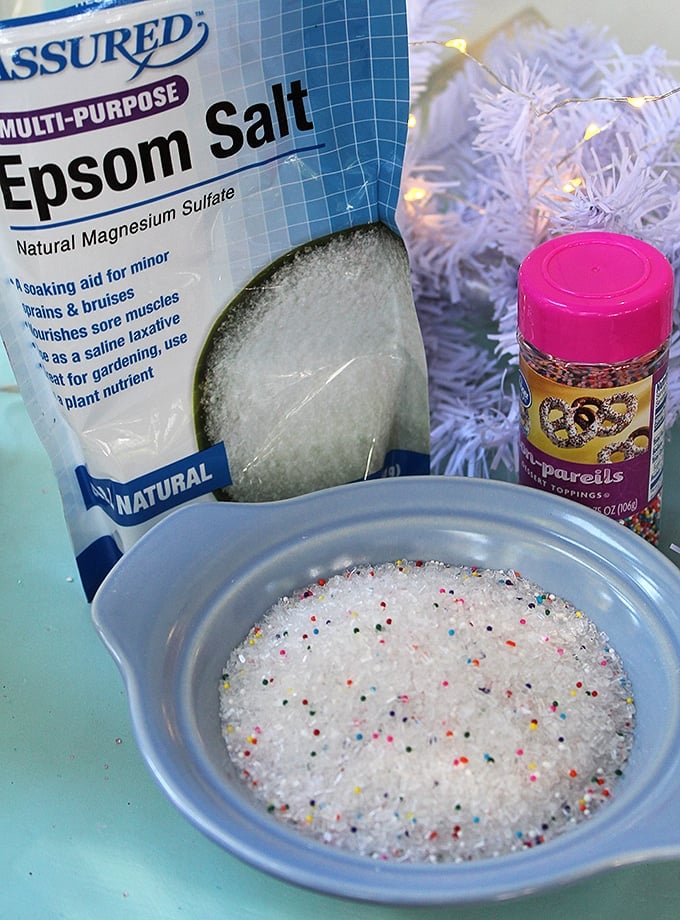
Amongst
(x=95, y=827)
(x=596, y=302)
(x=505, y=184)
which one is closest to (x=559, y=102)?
(x=505, y=184)

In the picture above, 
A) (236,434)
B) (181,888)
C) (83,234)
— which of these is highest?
(83,234)

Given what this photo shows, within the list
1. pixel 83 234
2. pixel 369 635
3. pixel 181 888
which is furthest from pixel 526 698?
pixel 83 234

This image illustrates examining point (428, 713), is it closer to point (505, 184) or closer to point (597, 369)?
point (597, 369)

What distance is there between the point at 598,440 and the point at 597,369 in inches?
1.8

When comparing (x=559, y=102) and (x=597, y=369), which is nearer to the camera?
(x=597, y=369)

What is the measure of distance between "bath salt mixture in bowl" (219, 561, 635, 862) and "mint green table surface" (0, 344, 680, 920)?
5cm

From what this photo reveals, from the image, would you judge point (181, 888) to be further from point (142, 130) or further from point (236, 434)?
point (142, 130)

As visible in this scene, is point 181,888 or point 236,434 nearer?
point 181,888

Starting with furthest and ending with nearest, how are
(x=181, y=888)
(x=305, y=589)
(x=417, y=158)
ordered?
(x=417, y=158)
(x=305, y=589)
(x=181, y=888)

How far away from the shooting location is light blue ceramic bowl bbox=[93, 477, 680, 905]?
46 cm

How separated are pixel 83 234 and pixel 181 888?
33 centimetres

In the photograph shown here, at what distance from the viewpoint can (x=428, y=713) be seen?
0.56 meters

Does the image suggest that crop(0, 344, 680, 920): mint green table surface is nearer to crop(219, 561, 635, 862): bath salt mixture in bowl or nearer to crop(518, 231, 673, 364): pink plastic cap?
crop(219, 561, 635, 862): bath salt mixture in bowl

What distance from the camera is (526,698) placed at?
1.86ft
